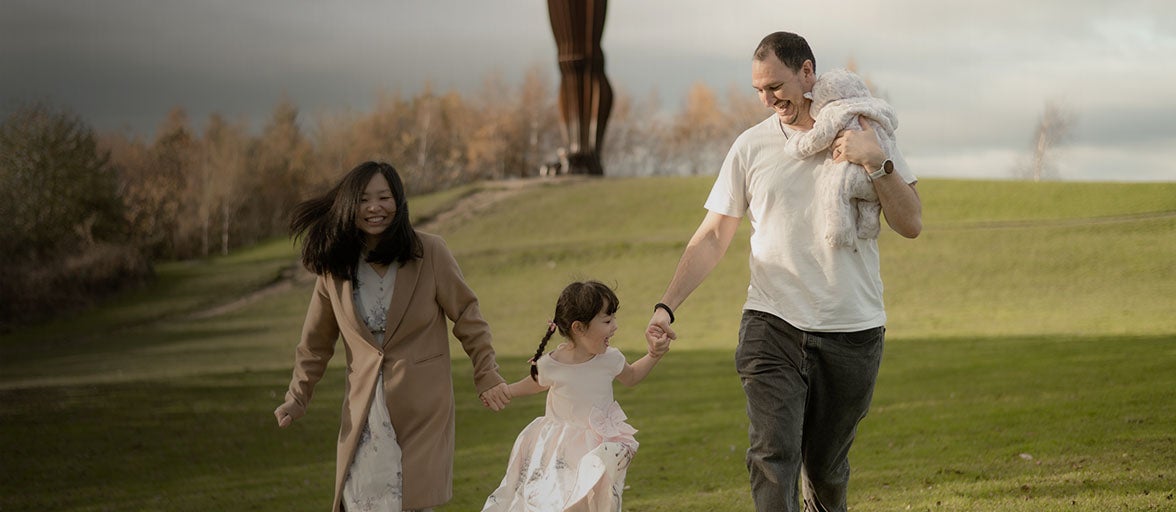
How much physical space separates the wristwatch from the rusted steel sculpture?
2745cm

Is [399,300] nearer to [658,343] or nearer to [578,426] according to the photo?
[578,426]

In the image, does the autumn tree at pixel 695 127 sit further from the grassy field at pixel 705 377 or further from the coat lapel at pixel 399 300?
the coat lapel at pixel 399 300

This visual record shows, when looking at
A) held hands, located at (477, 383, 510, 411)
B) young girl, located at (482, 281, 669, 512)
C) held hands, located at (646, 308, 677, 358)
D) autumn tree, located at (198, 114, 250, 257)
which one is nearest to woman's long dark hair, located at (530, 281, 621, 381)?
young girl, located at (482, 281, 669, 512)

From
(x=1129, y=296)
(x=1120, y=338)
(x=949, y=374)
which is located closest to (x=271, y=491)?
(x=949, y=374)

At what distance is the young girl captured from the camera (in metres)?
4.05

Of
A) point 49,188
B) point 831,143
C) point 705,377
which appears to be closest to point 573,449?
point 831,143

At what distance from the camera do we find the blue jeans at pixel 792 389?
391cm

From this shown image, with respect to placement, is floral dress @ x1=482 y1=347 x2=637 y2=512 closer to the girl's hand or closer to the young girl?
the young girl

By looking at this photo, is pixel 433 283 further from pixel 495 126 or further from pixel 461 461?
pixel 495 126

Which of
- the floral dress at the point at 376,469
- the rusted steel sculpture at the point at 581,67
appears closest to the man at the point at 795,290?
the floral dress at the point at 376,469

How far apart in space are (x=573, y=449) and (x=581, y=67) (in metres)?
27.8

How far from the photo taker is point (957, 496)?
663cm

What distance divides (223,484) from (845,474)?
682 centimetres

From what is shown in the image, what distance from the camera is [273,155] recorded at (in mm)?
56125
